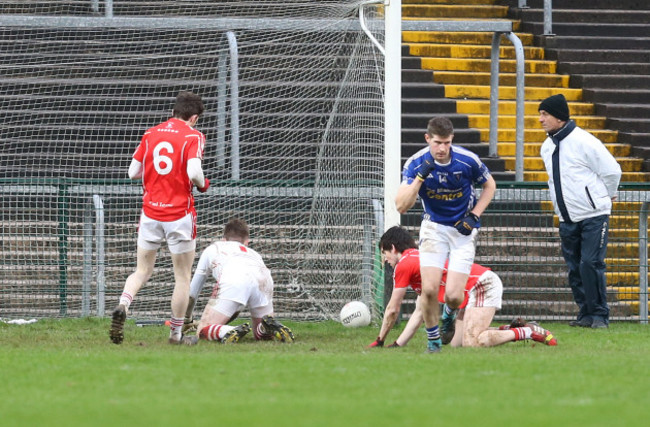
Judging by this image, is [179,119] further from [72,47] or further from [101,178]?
[72,47]

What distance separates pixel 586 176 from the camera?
12.1 metres

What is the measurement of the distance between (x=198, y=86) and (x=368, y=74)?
2.94 metres

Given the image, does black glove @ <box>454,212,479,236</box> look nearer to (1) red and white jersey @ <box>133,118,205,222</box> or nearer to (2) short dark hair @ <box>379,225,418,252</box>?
(2) short dark hair @ <box>379,225,418,252</box>

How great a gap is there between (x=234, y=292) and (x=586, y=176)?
373 centimetres

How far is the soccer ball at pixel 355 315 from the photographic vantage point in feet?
38.2

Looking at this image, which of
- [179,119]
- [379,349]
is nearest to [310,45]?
[179,119]

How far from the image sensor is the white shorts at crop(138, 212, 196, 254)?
32.6 ft

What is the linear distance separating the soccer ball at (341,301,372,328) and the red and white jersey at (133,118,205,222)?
2.29 meters

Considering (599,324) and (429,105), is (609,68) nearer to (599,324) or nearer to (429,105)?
(429,105)

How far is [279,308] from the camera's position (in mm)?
13195

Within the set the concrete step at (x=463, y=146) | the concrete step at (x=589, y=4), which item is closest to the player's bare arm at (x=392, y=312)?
the concrete step at (x=463, y=146)

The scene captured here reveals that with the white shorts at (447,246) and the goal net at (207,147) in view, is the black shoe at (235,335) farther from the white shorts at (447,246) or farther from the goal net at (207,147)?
the goal net at (207,147)

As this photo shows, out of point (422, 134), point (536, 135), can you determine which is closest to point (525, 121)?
point (536, 135)

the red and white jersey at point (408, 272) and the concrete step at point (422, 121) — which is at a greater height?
the concrete step at point (422, 121)
